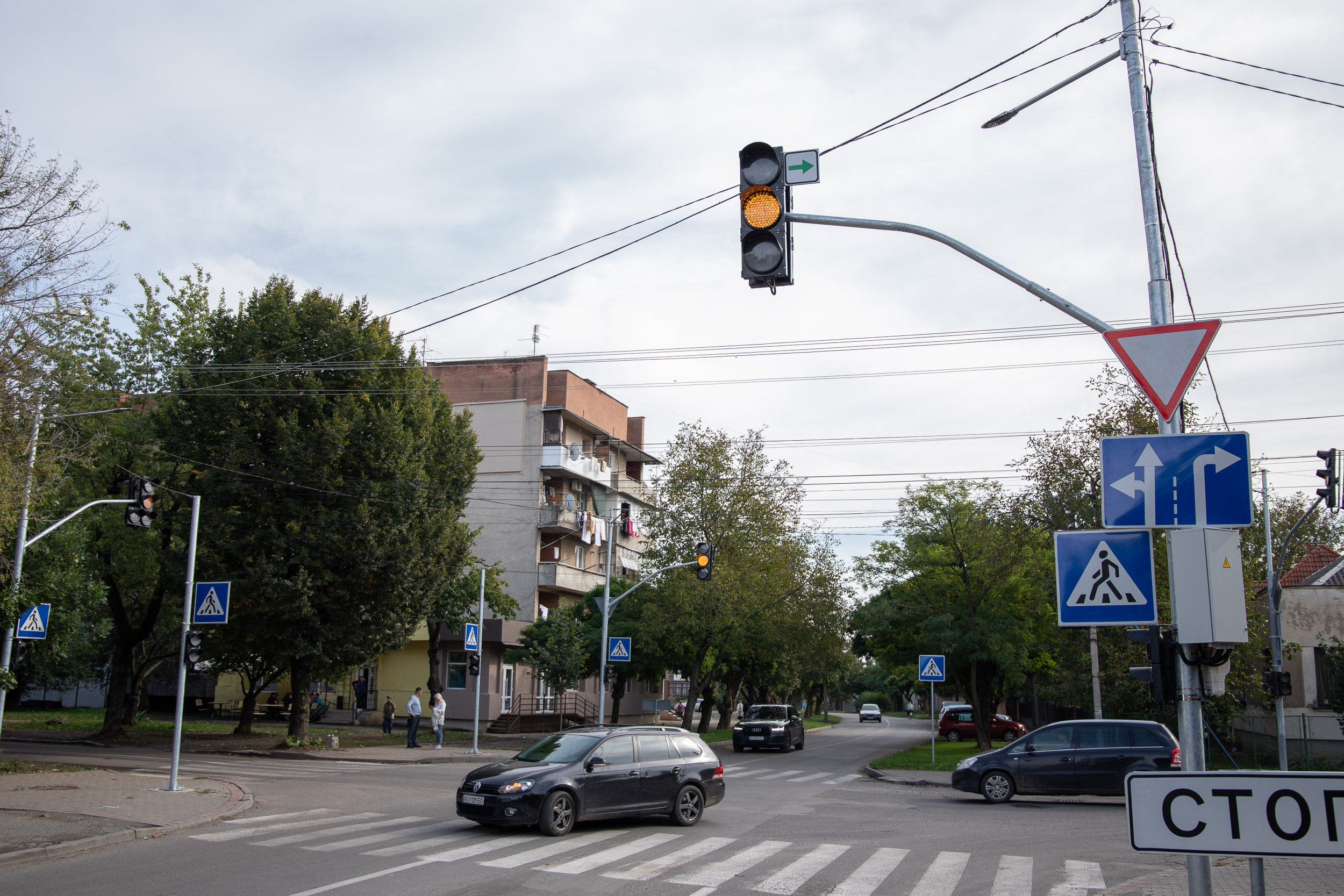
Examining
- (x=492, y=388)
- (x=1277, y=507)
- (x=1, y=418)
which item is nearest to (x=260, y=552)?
(x=1, y=418)

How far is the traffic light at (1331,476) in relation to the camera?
22.2 meters

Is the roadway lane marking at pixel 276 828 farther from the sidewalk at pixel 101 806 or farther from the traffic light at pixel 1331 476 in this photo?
the traffic light at pixel 1331 476

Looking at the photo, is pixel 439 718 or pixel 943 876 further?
pixel 439 718

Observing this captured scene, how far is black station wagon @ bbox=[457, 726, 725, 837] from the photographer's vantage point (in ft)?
42.8

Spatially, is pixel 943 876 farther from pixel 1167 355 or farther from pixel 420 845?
pixel 1167 355

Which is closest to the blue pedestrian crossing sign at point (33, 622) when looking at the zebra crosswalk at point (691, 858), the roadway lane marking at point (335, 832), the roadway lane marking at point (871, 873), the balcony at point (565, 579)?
the zebra crosswalk at point (691, 858)

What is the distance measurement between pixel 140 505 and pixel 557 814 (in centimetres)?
1126

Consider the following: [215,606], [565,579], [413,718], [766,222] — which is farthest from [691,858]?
[565,579]

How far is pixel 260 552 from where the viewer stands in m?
26.8


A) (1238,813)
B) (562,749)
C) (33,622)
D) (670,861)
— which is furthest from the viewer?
(33,622)

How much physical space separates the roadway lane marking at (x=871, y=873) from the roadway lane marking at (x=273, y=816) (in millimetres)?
8538

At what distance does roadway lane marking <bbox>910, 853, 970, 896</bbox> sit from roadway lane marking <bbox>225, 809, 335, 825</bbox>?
366 inches

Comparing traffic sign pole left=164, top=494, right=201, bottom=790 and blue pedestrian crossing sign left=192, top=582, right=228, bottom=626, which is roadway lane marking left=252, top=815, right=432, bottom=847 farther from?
blue pedestrian crossing sign left=192, top=582, right=228, bottom=626

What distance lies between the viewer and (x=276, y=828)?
1363cm
